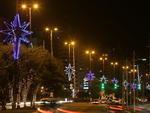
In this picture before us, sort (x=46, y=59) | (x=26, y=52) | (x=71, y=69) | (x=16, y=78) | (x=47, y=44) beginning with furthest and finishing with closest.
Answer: (x=47, y=44) → (x=71, y=69) → (x=46, y=59) → (x=26, y=52) → (x=16, y=78)

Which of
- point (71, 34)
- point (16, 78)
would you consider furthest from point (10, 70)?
point (71, 34)

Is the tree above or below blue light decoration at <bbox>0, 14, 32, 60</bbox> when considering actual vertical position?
below

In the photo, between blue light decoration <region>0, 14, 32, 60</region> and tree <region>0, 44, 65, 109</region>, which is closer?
blue light decoration <region>0, 14, 32, 60</region>

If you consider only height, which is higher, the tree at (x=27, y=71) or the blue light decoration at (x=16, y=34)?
the blue light decoration at (x=16, y=34)

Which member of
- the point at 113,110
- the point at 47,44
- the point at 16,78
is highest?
the point at 47,44

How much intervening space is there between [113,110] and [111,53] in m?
131

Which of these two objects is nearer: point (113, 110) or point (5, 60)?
point (113, 110)

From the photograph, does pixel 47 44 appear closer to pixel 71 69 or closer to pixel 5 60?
pixel 71 69

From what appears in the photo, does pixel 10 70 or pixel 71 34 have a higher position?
pixel 71 34

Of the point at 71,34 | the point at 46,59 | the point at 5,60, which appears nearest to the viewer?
the point at 5,60

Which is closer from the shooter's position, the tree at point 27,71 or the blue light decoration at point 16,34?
the blue light decoration at point 16,34

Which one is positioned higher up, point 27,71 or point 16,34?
point 16,34

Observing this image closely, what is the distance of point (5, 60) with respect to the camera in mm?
54875

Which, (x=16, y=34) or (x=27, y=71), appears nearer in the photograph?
(x=16, y=34)
